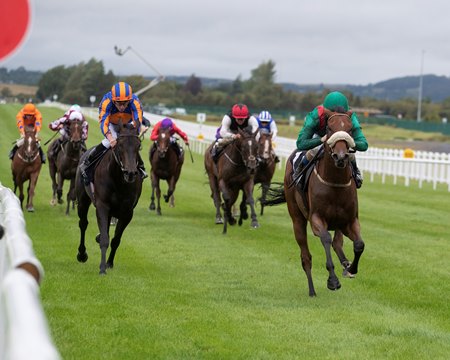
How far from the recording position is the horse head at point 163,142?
21.1 m

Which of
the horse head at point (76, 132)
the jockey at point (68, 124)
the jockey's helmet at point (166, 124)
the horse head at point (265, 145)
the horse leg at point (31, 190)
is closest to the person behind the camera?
the horse head at point (76, 132)

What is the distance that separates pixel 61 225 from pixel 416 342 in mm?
10787

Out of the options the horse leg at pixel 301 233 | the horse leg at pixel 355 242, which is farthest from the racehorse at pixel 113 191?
the horse leg at pixel 355 242

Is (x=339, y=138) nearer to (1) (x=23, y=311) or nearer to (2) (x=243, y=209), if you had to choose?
(1) (x=23, y=311)

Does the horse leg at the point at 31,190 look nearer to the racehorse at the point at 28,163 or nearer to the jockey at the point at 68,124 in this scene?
the racehorse at the point at 28,163

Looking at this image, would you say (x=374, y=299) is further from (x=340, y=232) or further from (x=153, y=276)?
(x=153, y=276)

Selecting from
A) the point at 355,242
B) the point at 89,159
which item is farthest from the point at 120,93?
the point at 355,242

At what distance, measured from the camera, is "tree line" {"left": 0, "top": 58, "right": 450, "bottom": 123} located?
131m

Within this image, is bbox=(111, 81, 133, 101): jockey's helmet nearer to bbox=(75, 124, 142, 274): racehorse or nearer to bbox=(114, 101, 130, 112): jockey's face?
bbox=(114, 101, 130, 112): jockey's face

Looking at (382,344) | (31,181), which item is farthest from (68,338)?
(31,181)

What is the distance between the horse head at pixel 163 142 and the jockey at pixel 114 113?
26.0ft

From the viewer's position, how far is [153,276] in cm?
1215

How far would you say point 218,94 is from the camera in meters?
150

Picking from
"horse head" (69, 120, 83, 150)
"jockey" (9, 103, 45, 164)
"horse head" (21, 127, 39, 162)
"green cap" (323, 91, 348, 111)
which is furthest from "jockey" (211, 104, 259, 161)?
"green cap" (323, 91, 348, 111)
